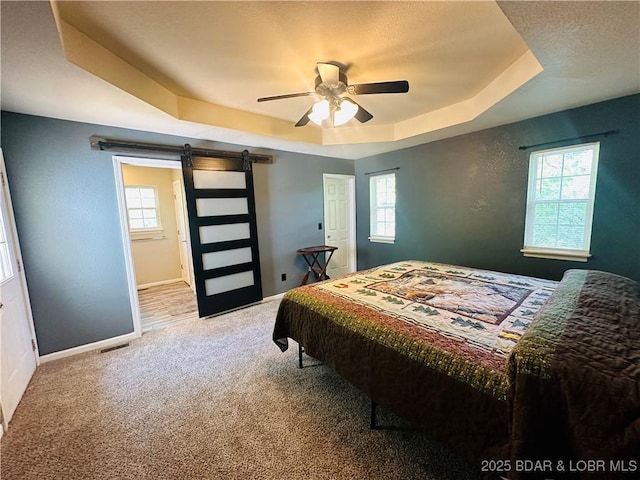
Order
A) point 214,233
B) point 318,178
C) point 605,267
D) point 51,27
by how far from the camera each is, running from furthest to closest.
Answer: point 318,178 < point 214,233 < point 605,267 < point 51,27

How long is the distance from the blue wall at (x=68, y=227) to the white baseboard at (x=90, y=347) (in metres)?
0.04

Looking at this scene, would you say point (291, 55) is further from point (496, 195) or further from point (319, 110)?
point (496, 195)

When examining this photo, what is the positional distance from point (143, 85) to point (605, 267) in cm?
465

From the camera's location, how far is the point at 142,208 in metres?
4.95

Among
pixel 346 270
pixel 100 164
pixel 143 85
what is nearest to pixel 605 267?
pixel 346 270

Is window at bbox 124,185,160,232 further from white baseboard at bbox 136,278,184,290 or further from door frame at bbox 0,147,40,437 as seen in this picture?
door frame at bbox 0,147,40,437

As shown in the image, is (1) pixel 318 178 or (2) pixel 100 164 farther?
(1) pixel 318 178

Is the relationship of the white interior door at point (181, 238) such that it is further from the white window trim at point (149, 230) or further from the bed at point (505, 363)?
the bed at point (505, 363)

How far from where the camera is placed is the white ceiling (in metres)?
1.42

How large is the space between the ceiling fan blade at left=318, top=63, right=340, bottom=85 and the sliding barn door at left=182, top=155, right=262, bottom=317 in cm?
197

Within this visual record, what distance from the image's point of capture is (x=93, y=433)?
5.42 ft

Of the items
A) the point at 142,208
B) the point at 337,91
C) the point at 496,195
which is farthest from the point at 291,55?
the point at 142,208

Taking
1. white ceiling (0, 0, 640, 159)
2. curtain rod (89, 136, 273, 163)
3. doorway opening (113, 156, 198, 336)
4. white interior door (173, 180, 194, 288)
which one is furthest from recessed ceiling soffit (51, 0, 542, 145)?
white interior door (173, 180, 194, 288)

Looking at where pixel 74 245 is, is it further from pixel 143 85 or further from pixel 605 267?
pixel 605 267
